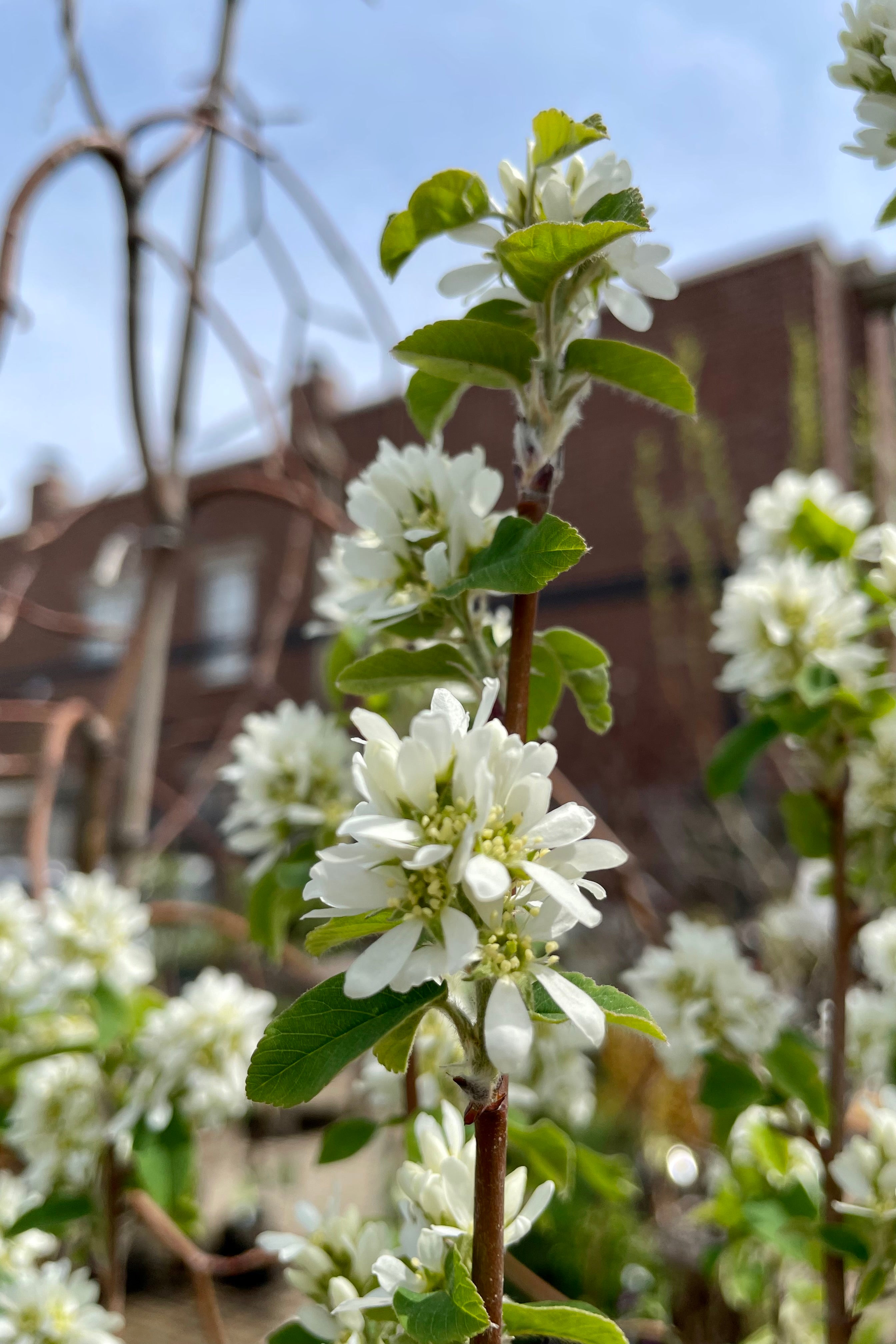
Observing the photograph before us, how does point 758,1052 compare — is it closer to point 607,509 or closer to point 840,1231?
point 840,1231

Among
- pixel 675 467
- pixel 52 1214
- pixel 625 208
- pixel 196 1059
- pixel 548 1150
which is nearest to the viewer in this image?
pixel 625 208

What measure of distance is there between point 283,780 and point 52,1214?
1.71ft

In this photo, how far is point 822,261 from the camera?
6.32 metres

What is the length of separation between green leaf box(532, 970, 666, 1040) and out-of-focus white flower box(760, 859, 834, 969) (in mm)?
1076

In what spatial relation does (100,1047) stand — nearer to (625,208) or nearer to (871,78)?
(625,208)

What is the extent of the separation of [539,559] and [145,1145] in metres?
0.90

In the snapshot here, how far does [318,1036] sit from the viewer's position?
0.50m

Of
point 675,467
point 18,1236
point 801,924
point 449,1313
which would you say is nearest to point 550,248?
point 449,1313

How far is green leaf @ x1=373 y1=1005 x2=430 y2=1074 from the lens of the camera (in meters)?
0.54

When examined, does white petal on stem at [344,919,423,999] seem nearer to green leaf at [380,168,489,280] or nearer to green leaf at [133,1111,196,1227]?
green leaf at [380,168,489,280]

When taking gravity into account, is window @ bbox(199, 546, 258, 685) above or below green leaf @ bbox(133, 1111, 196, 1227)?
above

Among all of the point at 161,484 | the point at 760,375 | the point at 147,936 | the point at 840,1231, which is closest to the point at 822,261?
the point at 760,375

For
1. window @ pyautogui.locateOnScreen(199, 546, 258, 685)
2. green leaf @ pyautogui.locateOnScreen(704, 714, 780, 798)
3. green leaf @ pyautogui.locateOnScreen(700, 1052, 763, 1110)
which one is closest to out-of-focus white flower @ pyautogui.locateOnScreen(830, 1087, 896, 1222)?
green leaf @ pyautogui.locateOnScreen(700, 1052, 763, 1110)

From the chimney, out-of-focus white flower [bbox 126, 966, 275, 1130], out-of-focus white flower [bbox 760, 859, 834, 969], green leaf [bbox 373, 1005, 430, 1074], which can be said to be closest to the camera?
green leaf [bbox 373, 1005, 430, 1074]
